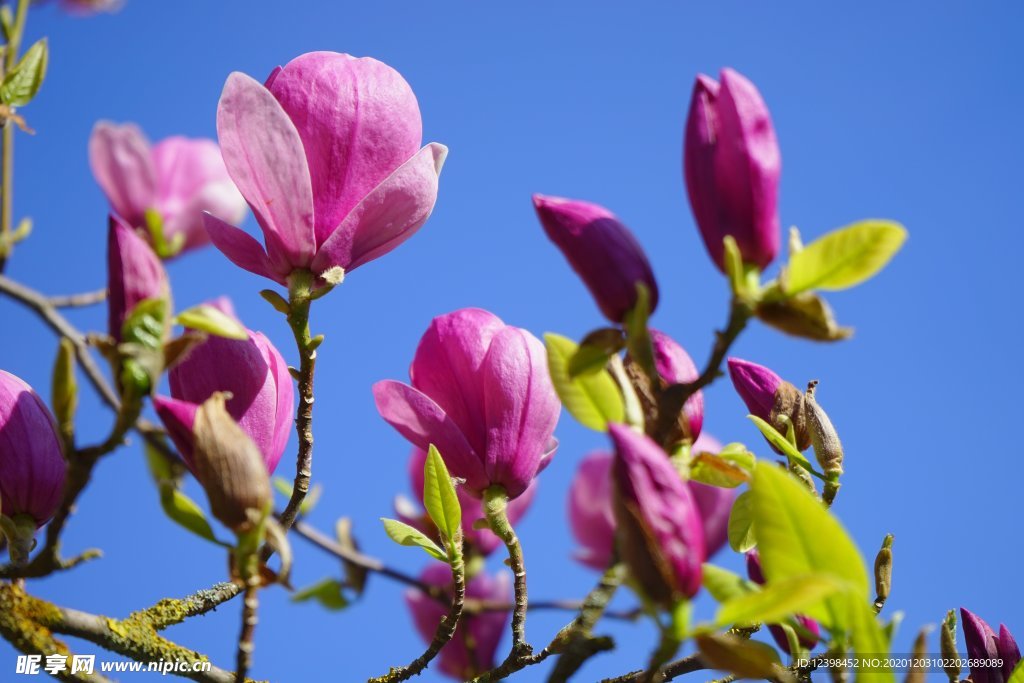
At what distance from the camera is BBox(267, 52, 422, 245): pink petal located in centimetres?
91

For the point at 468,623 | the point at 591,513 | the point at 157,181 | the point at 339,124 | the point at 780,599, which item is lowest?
the point at 780,599

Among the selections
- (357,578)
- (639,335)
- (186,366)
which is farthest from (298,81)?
(357,578)

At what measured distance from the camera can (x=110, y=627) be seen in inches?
32.2

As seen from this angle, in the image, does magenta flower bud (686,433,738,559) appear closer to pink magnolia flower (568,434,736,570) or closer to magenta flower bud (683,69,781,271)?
pink magnolia flower (568,434,736,570)

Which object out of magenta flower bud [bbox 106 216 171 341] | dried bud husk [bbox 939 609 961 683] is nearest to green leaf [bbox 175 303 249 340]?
magenta flower bud [bbox 106 216 171 341]

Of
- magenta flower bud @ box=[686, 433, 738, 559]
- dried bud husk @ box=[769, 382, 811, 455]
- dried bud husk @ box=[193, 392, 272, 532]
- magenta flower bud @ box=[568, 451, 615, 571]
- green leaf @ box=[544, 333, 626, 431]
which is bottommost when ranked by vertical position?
dried bud husk @ box=[193, 392, 272, 532]

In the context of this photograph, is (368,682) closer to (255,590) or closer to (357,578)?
(255,590)

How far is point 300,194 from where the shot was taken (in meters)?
0.88

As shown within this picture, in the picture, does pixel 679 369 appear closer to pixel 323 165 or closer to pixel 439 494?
pixel 439 494

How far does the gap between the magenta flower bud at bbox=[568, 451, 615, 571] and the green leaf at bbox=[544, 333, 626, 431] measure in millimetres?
1957

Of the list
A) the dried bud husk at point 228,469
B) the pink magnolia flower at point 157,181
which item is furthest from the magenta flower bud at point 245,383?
the pink magnolia flower at point 157,181

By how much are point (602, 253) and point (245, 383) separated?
339 mm

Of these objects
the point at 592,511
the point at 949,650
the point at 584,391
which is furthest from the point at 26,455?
the point at 592,511

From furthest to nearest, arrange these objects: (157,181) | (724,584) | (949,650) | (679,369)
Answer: (157,181) → (949,650) → (679,369) → (724,584)
